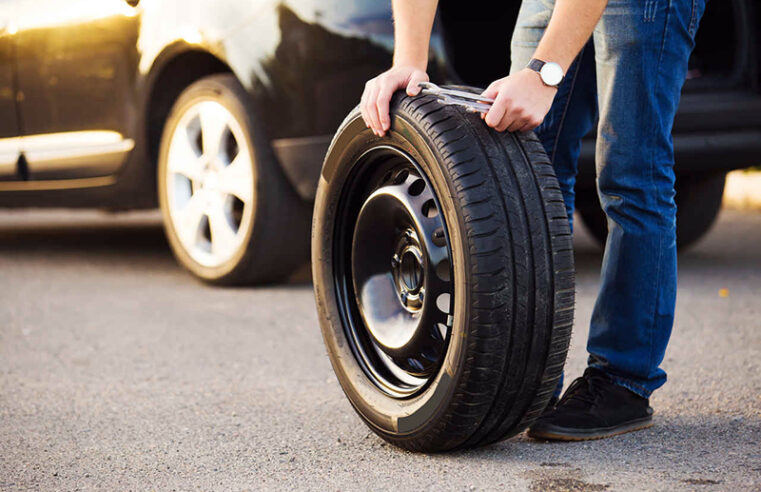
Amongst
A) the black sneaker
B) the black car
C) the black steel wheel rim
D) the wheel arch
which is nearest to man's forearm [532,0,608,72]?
the black steel wheel rim

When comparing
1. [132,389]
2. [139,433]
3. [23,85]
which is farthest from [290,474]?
[23,85]

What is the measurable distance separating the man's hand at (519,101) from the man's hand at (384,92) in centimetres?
17

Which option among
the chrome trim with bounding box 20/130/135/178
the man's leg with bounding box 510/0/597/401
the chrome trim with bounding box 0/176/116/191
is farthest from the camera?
the chrome trim with bounding box 0/176/116/191

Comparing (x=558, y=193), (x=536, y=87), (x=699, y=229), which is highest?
(x=536, y=87)

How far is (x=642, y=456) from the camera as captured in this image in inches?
82.3

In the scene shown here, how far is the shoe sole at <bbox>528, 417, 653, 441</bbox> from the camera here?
7.21ft

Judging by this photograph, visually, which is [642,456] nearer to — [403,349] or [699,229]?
[403,349]

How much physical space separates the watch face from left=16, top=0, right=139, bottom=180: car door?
8.33 feet

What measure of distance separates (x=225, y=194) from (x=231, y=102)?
38 cm

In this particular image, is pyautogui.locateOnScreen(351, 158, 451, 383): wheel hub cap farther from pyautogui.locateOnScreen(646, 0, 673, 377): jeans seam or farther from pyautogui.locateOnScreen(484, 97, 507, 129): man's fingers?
pyautogui.locateOnScreen(646, 0, 673, 377): jeans seam

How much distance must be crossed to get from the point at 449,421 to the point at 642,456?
1.40ft

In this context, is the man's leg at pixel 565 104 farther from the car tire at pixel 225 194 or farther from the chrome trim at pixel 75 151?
the chrome trim at pixel 75 151

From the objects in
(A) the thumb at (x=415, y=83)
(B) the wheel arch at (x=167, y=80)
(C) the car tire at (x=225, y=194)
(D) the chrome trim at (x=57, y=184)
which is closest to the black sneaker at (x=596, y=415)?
(A) the thumb at (x=415, y=83)

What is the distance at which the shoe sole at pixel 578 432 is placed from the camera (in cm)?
220
